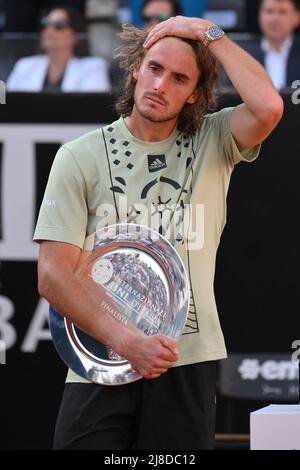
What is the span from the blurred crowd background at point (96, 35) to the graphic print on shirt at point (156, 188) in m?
1.68

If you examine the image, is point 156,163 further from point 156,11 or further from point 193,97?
point 156,11

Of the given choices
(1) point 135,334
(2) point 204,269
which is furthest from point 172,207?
(1) point 135,334

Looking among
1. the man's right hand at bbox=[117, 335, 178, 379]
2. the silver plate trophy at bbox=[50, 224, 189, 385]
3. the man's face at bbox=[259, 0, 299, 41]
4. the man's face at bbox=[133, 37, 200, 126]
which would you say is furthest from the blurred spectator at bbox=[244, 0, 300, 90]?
the man's right hand at bbox=[117, 335, 178, 379]

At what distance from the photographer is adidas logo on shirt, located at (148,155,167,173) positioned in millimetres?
3156

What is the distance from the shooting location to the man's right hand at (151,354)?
291 cm

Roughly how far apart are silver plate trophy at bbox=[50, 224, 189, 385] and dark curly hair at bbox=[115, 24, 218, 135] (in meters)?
0.44

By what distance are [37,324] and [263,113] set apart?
84.4 inches

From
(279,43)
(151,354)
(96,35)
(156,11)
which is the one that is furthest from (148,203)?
(156,11)

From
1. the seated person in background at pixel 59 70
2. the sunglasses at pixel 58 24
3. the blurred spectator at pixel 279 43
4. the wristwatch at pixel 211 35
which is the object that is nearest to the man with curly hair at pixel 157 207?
the wristwatch at pixel 211 35

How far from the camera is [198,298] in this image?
3.12 metres

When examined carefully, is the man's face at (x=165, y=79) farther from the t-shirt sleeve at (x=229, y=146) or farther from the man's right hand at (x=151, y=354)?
the man's right hand at (x=151, y=354)

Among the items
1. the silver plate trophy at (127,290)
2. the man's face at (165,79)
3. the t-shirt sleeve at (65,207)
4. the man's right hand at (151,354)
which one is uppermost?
the man's face at (165,79)

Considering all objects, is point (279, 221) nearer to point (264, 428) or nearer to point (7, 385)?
point (7, 385)

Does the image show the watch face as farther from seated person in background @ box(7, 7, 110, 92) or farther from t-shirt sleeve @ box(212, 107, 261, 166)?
seated person in background @ box(7, 7, 110, 92)
